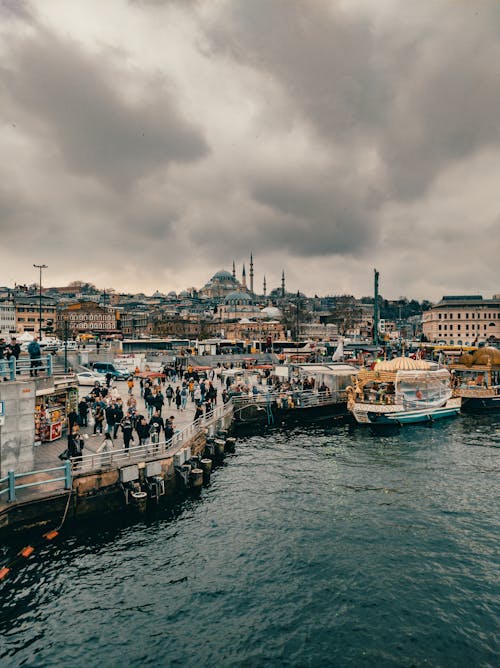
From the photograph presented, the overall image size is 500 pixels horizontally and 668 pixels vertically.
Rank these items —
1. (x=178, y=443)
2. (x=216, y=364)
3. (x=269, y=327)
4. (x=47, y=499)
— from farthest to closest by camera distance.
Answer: (x=269, y=327), (x=216, y=364), (x=178, y=443), (x=47, y=499)

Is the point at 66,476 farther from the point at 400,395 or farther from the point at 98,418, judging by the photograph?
the point at 400,395

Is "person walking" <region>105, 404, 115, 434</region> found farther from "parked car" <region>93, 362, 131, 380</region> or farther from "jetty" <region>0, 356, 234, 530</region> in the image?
"parked car" <region>93, 362, 131, 380</region>

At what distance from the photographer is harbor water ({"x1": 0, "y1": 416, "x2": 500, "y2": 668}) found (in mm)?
9219

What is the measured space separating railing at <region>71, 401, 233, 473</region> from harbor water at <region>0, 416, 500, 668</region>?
74.4 inches

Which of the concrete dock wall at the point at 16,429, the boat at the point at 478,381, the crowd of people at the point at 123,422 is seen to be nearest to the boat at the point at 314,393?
the crowd of people at the point at 123,422

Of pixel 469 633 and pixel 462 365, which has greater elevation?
pixel 462 365

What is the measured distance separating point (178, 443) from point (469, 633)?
12079 millimetres

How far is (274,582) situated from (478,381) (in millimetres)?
35752

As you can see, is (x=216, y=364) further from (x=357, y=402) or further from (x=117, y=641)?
(x=117, y=641)

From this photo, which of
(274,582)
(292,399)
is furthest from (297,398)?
(274,582)

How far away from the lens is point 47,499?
44.0 feet

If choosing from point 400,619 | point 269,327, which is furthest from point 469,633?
point 269,327

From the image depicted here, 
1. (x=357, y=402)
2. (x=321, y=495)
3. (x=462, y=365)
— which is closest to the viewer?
(x=321, y=495)

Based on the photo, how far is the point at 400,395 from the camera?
31359 millimetres
